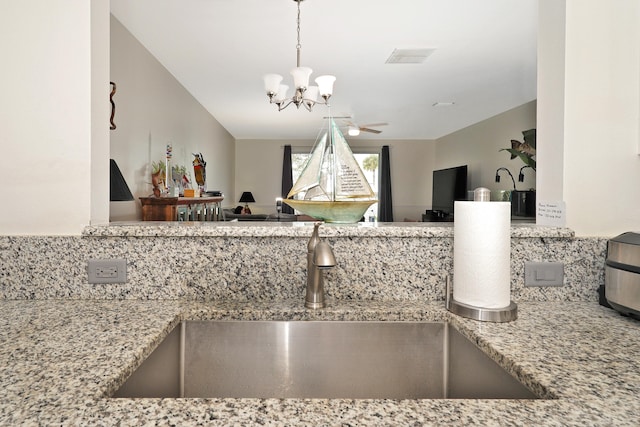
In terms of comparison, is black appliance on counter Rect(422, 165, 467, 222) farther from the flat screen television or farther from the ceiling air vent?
the ceiling air vent

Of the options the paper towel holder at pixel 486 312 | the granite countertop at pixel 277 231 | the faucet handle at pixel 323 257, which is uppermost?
the granite countertop at pixel 277 231

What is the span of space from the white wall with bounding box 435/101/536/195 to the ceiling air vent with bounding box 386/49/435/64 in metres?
2.39

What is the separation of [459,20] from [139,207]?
310 centimetres

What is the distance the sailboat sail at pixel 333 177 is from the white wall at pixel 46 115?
558 mm

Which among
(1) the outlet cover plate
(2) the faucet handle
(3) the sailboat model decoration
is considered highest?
(3) the sailboat model decoration

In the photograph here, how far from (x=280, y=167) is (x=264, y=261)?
26.7 ft

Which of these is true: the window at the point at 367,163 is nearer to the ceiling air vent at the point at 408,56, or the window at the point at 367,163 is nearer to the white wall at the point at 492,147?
the white wall at the point at 492,147

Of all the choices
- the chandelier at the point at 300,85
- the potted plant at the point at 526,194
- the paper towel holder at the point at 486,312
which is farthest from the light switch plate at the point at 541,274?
the potted plant at the point at 526,194

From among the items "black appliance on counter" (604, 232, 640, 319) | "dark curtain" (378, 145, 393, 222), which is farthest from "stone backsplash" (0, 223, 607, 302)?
"dark curtain" (378, 145, 393, 222)

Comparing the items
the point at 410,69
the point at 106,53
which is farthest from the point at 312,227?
the point at 410,69

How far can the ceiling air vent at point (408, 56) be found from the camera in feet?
11.7

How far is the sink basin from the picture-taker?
2.88 feet

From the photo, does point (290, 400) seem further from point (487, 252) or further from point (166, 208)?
point (166, 208)

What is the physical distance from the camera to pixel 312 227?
0.98m
